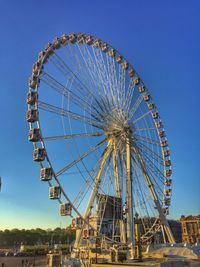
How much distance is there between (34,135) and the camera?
25.8 metres

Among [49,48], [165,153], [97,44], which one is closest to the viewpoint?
[49,48]

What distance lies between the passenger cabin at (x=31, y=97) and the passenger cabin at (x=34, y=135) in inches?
104

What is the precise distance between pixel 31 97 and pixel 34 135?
375 cm

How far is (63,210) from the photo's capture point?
25219 millimetres

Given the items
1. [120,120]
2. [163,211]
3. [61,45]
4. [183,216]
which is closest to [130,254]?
[163,211]

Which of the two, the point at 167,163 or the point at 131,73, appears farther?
the point at 131,73

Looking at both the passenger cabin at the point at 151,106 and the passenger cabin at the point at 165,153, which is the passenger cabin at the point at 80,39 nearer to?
the passenger cabin at the point at 151,106

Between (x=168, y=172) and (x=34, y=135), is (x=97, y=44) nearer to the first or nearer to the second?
(x=34, y=135)

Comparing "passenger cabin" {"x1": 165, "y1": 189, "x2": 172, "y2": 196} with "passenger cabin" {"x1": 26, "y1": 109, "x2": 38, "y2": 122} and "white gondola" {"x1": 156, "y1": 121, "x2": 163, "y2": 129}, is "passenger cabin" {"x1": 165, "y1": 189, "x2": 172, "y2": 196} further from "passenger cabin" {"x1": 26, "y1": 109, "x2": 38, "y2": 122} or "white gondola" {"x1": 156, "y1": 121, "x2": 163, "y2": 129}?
"passenger cabin" {"x1": 26, "y1": 109, "x2": 38, "y2": 122}

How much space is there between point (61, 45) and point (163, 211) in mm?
21725

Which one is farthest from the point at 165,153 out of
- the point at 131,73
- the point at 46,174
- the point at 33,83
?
the point at 33,83

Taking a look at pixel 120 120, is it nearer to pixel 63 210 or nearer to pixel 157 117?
pixel 157 117

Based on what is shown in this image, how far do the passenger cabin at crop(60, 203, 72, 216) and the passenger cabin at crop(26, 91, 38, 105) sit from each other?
30.0 feet

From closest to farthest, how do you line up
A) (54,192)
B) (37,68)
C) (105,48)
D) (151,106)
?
1. (54,192)
2. (37,68)
3. (105,48)
4. (151,106)
